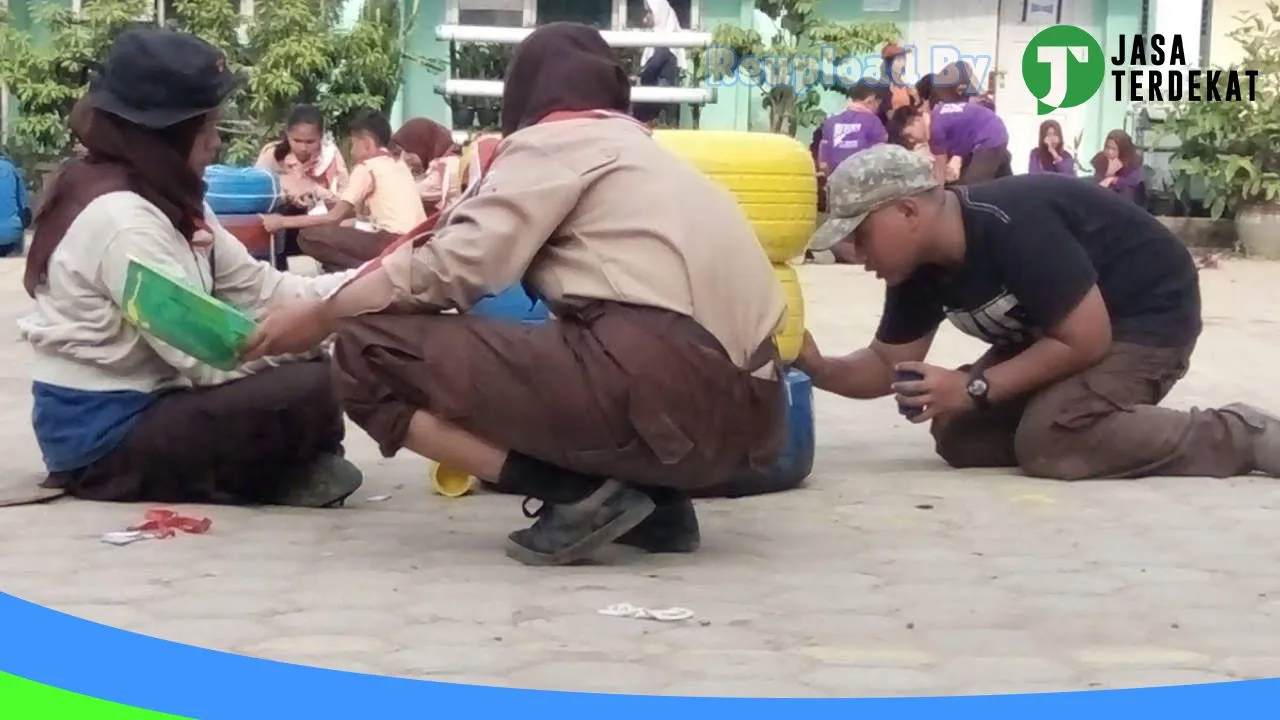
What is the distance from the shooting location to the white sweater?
164 inches

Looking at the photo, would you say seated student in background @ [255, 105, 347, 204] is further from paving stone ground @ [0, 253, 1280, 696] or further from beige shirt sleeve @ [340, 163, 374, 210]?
paving stone ground @ [0, 253, 1280, 696]

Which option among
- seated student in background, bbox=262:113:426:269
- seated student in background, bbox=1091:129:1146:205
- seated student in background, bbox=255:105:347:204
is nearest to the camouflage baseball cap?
seated student in background, bbox=262:113:426:269

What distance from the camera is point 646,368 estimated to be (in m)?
3.60

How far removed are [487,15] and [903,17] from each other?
429cm

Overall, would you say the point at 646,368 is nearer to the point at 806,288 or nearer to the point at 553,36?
the point at 553,36

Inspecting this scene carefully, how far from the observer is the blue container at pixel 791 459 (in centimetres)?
476

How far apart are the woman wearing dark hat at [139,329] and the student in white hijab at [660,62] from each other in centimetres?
1343

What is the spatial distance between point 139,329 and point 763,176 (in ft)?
5.40

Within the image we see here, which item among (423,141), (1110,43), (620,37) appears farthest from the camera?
(1110,43)

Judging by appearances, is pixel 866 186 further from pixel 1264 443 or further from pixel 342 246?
pixel 342 246

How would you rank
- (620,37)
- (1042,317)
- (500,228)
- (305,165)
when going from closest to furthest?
(500,228) → (1042,317) → (305,165) → (620,37)

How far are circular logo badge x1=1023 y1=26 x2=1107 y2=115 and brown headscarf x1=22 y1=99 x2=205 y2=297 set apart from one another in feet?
49.3

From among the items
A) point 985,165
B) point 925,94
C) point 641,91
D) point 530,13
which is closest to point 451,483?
point 985,165

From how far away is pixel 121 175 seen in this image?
167 inches
